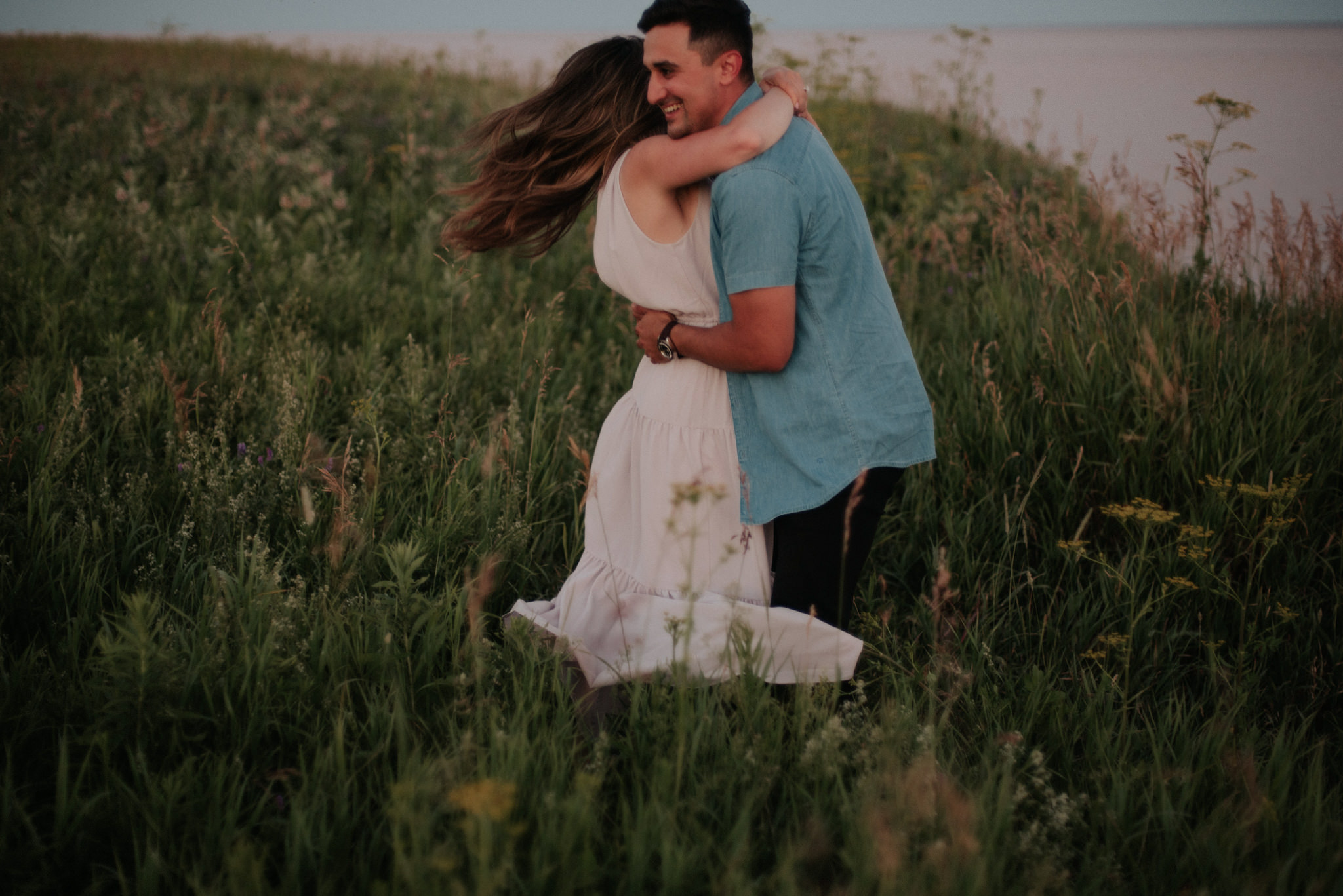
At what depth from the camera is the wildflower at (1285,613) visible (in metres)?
2.51

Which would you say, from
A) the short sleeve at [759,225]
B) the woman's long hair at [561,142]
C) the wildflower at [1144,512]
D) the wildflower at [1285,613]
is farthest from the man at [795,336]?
the wildflower at [1285,613]

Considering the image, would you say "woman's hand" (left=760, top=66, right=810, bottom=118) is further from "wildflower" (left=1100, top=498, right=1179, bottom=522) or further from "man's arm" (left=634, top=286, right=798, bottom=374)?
"wildflower" (left=1100, top=498, right=1179, bottom=522)

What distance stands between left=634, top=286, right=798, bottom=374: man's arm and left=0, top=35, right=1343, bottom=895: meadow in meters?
0.61

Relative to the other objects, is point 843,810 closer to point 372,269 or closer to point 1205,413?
point 1205,413

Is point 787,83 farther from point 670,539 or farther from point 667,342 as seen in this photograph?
point 670,539

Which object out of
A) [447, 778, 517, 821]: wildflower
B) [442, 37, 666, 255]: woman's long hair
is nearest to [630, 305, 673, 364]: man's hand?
[442, 37, 666, 255]: woman's long hair

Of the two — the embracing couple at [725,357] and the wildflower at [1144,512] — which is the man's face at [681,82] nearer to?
the embracing couple at [725,357]

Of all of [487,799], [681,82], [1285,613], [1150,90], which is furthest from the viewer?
[1150,90]

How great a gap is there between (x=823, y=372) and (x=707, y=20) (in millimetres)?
840

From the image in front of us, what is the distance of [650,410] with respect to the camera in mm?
2311

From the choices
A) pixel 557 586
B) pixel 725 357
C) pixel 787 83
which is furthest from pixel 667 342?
pixel 557 586

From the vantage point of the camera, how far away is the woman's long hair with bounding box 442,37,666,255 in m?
2.28

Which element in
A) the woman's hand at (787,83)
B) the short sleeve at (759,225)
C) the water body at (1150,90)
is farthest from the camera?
the water body at (1150,90)

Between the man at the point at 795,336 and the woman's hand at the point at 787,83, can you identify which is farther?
the woman's hand at the point at 787,83
